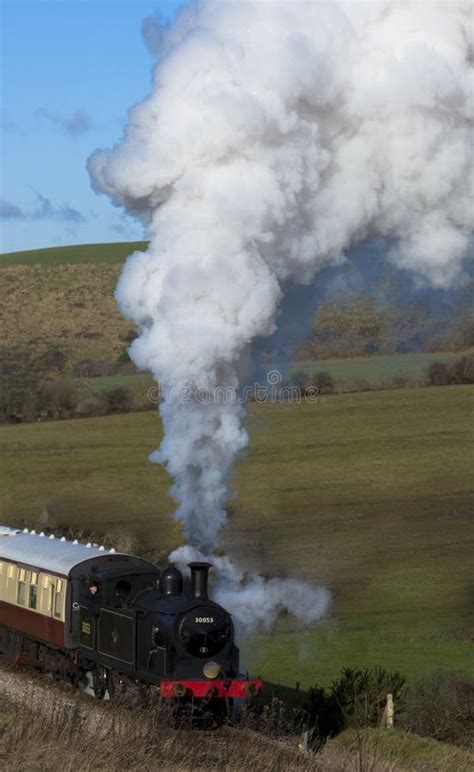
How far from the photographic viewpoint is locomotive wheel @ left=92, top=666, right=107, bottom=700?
2412 centimetres

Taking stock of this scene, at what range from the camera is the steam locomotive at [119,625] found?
21.7 metres

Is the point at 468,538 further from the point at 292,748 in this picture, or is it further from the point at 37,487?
the point at 292,748

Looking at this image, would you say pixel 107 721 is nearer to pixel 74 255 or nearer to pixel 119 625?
pixel 119 625

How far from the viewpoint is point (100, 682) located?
2430 cm

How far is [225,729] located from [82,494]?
36.0m

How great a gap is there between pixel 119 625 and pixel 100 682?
186 cm

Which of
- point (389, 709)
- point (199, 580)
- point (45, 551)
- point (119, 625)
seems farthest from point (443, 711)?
point (45, 551)

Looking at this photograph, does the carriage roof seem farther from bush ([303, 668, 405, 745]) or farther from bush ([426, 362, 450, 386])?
bush ([426, 362, 450, 386])

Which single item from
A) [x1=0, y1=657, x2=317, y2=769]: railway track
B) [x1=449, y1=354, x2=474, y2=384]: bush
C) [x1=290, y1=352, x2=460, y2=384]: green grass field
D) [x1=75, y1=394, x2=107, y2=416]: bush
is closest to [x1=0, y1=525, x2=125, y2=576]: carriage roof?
[x1=0, y1=657, x2=317, y2=769]: railway track

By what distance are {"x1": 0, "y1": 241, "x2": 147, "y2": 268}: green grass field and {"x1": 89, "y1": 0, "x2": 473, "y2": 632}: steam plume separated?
89372 mm

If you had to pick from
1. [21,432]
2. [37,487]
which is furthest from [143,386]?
[37,487]

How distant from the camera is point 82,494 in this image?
186ft

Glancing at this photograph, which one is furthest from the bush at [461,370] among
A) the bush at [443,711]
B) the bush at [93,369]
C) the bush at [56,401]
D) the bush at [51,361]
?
the bush at [443,711]

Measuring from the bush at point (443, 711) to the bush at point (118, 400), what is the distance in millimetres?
43264
